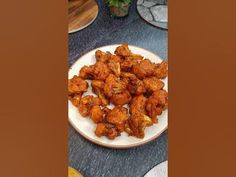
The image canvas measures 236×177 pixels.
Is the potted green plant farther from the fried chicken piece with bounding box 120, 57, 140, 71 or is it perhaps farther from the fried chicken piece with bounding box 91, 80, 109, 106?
the fried chicken piece with bounding box 91, 80, 109, 106

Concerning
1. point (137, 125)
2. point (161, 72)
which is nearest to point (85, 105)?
point (137, 125)

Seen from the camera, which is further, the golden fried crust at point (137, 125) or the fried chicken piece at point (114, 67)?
the fried chicken piece at point (114, 67)

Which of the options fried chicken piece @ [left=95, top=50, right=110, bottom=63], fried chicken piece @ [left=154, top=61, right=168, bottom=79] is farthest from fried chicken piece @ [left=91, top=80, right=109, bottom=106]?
fried chicken piece @ [left=154, top=61, right=168, bottom=79]

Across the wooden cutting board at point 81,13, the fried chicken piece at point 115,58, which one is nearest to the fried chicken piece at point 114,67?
the fried chicken piece at point 115,58

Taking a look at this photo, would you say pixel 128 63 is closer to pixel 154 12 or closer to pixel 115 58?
pixel 115 58

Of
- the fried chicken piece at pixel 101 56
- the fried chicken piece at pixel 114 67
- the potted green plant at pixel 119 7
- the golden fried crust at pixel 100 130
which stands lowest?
the golden fried crust at pixel 100 130

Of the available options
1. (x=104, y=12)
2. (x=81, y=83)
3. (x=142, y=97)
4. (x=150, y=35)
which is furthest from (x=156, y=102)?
(x=104, y=12)

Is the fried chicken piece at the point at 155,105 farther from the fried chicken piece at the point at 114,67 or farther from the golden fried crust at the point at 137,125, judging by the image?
the fried chicken piece at the point at 114,67
